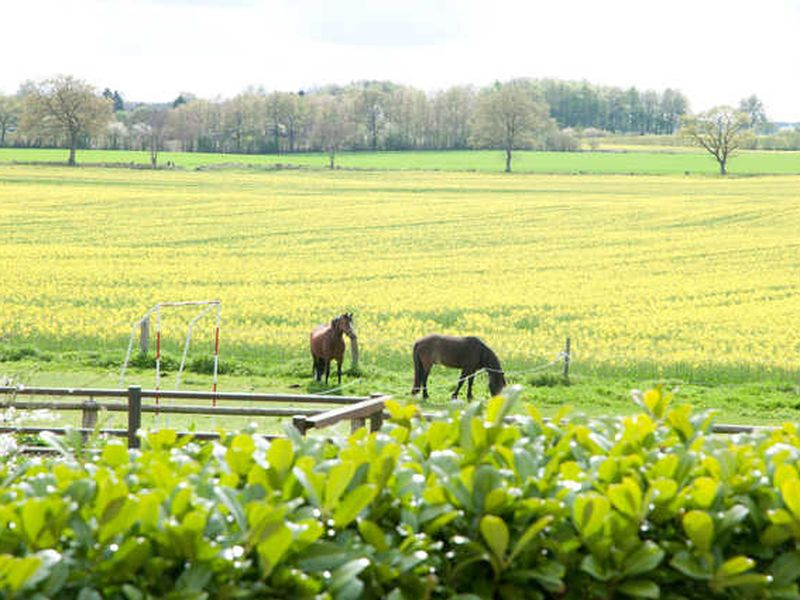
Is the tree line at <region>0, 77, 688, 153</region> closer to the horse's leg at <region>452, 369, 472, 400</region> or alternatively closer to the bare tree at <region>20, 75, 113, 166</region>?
the bare tree at <region>20, 75, 113, 166</region>

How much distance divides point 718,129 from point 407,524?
128661mm

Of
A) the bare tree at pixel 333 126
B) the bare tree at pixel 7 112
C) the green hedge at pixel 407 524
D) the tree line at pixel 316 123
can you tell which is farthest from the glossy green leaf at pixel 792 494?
the bare tree at pixel 7 112

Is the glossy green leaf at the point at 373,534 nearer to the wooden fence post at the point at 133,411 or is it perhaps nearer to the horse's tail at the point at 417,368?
the wooden fence post at the point at 133,411

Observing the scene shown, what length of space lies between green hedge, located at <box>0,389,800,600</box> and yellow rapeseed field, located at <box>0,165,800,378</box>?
20.7 m

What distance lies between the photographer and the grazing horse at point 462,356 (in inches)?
842

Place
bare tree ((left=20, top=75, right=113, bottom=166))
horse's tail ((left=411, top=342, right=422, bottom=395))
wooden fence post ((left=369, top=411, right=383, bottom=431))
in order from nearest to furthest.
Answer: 1. wooden fence post ((left=369, top=411, right=383, bottom=431))
2. horse's tail ((left=411, top=342, right=422, bottom=395))
3. bare tree ((left=20, top=75, right=113, bottom=166))

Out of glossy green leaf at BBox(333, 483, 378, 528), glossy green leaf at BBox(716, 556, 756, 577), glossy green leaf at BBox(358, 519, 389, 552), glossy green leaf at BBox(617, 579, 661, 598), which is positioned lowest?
glossy green leaf at BBox(617, 579, 661, 598)

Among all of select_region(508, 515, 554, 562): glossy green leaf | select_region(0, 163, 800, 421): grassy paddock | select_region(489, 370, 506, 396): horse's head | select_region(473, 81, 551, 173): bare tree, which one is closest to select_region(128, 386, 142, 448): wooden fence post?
select_region(0, 163, 800, 421): grassy paddock

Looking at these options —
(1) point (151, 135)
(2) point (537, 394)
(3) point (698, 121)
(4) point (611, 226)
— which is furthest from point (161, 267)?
(1) point (151, 135)

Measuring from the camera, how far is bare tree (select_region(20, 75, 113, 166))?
12075 centimetres

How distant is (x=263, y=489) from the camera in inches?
165

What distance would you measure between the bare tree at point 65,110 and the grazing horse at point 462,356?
10307 centimetres

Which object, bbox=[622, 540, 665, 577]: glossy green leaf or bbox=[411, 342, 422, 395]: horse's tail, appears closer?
bbox=[622, 540, 665, 577]: glossy green leaf

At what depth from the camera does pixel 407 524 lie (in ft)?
13.7
